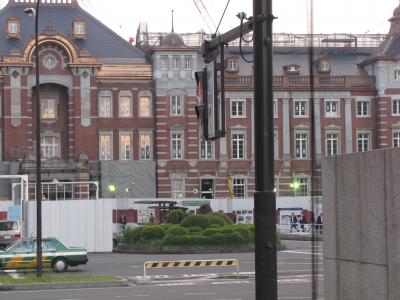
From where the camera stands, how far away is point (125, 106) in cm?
7519

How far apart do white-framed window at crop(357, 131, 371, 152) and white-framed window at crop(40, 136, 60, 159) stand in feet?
220

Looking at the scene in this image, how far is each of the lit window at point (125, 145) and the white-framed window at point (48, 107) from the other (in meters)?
5.84

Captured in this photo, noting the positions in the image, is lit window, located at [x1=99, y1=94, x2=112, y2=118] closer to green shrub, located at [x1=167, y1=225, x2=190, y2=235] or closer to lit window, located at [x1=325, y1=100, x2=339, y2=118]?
green shrub, located at [x1=167, y1=225, x2=190, y2=235]

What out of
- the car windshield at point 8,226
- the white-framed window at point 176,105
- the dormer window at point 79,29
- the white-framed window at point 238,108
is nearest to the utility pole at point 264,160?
the car windshield at point 8,226

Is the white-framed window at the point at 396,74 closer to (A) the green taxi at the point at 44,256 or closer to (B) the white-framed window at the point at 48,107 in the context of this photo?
(A) the green taxi at the point at 44,256

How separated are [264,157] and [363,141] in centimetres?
164

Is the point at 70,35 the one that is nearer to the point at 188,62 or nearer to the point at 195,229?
the point at 188,62

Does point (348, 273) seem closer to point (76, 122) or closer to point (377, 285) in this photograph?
point (377, 285)

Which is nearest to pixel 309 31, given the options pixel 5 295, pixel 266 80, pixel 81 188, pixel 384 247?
pixel 266 80

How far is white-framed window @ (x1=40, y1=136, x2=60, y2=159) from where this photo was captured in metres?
74.6

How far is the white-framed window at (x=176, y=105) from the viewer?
2945 inches

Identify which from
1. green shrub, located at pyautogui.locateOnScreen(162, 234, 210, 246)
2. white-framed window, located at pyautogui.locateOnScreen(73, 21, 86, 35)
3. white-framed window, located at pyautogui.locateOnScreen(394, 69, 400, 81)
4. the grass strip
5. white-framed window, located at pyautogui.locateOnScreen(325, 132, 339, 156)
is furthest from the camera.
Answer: white-framed window, located at pyautogui.locateOnScreen(73, 21, 86, 35)

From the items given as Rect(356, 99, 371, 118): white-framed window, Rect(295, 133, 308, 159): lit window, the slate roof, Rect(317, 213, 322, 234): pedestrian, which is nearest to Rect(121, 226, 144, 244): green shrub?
Rect(295, 133, 308, 159): lit window

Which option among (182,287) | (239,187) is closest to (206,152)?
(239,187)
